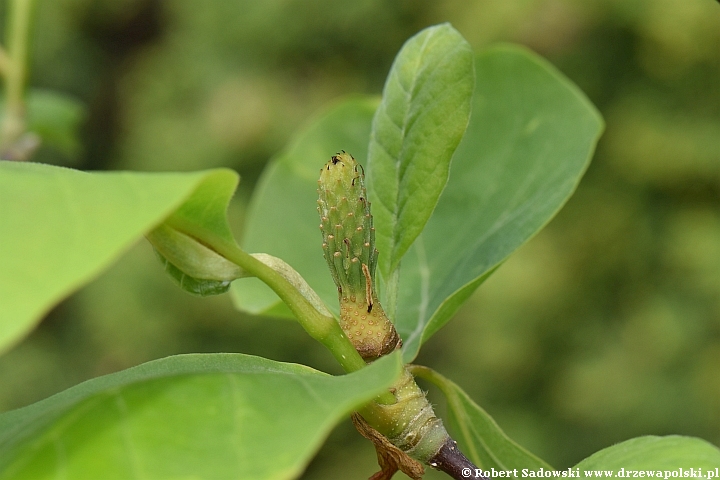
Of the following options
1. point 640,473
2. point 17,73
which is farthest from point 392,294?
point 17,73

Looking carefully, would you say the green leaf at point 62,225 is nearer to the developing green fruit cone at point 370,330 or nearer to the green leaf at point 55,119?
the developing green fruit cone at point 370,330

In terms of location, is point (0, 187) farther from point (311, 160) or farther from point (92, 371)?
point (92, 371)

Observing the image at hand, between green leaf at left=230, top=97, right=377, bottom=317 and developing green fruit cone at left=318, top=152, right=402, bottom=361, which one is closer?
developing green fruit cone at left=318, top=152, right=402, bottom=361

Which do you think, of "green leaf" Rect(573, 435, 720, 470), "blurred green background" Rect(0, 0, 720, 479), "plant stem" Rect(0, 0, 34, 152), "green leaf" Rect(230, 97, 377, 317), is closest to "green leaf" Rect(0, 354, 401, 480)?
"green leaf" Rect(573, 435, 720, 470)

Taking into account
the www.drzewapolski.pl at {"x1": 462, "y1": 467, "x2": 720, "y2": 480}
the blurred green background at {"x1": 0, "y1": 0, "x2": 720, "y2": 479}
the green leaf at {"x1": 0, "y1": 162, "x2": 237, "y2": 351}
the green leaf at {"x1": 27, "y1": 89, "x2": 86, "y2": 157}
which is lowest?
the blurred green background at {"x1": 0, "y1": 0, "x2": 720, "y2": 479}

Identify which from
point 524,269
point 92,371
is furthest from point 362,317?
point 92,371

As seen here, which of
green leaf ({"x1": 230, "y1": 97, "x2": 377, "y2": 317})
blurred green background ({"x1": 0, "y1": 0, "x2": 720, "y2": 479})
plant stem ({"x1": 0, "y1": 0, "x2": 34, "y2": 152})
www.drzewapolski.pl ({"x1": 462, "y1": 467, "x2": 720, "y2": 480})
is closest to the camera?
www.drzewapolski.pl ({"x1": 462, "y1": 467, "x2": 720, "y2": 480})

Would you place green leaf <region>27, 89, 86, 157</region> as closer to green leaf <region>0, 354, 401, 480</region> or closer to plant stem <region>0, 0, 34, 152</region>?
plant stem <region>0, 0, 34, 152</region>
